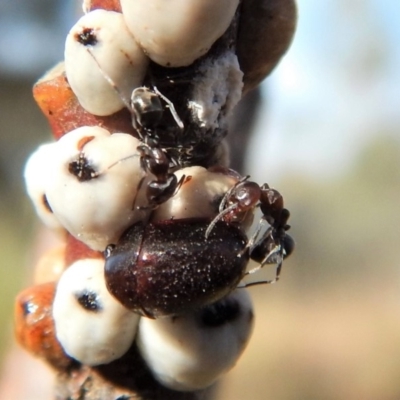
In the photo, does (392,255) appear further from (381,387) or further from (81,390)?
(81,390)

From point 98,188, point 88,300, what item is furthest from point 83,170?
point 88,300

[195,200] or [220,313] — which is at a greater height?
[195,200]

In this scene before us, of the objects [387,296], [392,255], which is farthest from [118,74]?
[392,255]

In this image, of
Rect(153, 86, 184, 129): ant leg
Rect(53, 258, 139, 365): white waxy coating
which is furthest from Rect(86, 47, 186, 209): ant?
Rect(53, 258, 139, 365): white waxy coating

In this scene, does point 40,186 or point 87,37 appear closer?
point 87,37

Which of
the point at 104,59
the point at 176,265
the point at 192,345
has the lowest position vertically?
the point at 192,345

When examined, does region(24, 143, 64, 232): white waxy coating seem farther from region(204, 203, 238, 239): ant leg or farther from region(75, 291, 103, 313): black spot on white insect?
region(204, 203, 238, 239): ant leg

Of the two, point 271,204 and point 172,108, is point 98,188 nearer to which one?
point 172,108

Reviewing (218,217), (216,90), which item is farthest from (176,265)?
(216,90)

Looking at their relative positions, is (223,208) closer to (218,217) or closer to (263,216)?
(218,217)
